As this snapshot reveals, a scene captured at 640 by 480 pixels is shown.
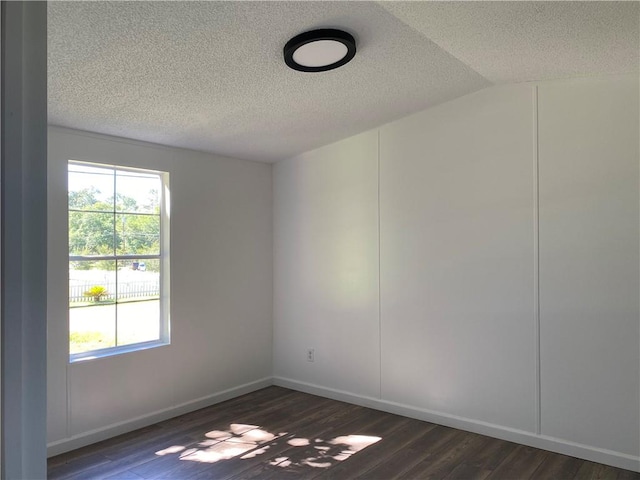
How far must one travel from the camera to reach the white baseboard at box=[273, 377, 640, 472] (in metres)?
2.86

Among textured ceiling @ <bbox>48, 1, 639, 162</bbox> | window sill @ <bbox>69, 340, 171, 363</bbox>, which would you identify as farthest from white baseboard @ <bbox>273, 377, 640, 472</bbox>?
textured ceiling @ <bbox>48, 1, 639, 162</bbox>

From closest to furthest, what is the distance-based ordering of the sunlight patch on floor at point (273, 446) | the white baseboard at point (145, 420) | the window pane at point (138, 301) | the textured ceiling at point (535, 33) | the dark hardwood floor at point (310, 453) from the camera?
the textured ceiling at point (535, 33) < the dark hardwood floor at point (310, 453) < the sunlight patch on floor at point (273, 446) < the white baseboard at point (145, 420) < the window pane at point (138, 301)

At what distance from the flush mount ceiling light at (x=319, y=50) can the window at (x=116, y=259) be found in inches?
69.5

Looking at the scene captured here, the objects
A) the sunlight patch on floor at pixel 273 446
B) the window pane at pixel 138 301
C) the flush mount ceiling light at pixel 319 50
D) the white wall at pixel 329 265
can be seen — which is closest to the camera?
the flush mount ceiling light at pixel 319 50

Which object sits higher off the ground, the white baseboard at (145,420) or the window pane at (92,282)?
the window pane at (92,282)

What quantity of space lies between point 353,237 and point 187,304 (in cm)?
157

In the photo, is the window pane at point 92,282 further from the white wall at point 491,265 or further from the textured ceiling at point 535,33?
the textured ceiling at point 535,33

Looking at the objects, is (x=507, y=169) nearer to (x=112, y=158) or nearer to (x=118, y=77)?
(x=118, y=77)

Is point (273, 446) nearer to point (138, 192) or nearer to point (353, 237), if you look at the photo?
point (353, 237)

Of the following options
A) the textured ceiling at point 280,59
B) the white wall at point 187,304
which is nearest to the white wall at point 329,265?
the white wall at point 187,304

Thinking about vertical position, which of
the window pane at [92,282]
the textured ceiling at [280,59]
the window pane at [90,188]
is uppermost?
the textured ceiling at [280,59]

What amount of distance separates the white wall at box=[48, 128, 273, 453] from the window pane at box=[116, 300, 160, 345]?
134 millimetres

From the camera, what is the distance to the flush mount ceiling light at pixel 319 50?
2.34m

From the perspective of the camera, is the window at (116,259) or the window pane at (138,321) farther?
the window pane at (138,321)
